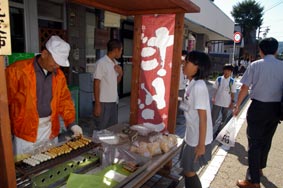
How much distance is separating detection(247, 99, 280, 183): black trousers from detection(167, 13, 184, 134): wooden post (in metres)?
1.12

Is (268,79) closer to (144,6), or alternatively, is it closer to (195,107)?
(195,107)

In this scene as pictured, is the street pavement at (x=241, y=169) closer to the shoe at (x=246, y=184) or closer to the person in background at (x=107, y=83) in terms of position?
the shoe at (x=246, y=184)

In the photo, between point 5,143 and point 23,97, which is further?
point 23,97

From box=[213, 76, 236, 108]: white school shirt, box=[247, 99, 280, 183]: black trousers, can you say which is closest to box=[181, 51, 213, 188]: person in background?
box=[247, 99, 280, 183]: black trousers

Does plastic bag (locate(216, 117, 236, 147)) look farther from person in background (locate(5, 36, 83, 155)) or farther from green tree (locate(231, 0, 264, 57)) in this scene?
green tree (locate(231, 0, 264, 57))

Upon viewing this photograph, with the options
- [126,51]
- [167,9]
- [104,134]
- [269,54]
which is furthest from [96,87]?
[126,51]

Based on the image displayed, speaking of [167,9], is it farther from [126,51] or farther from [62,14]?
[126,51]

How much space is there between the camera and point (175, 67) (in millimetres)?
3152

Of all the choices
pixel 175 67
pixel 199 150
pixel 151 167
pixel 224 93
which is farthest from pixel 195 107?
pixel 224 93

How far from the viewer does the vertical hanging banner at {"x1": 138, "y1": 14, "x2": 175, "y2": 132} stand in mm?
3232

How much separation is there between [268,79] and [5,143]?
3.17 metres

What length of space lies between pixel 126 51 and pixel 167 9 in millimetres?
5886

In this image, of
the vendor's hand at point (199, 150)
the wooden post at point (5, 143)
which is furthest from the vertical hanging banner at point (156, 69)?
the wooden post at point (5, 143)

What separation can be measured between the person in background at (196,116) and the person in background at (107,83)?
5.23 ft
